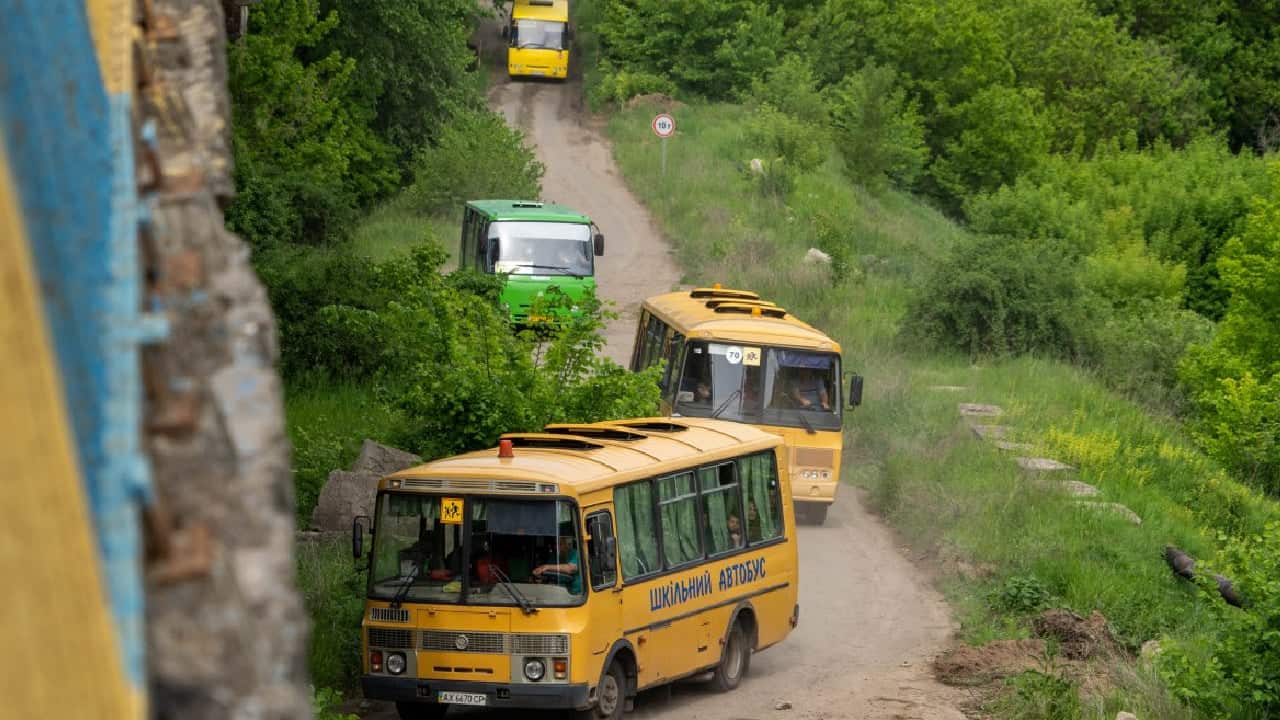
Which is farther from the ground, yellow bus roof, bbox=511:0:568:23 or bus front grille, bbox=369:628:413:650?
yellow bus roof, bbox=511:0:568:23

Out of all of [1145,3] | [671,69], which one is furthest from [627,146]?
[1145,3]

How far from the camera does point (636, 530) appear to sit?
16.0 metres

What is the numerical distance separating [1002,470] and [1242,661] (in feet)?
32.3

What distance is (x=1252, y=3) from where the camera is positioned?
82250 mm

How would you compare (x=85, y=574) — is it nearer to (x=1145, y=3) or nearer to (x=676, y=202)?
(x=676, y=202)

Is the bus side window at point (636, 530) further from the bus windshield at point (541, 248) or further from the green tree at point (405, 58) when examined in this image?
the green tree at point (405, 58)

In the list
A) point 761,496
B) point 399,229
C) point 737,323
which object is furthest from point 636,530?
point 399,229

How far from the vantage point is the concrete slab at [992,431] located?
90.9ft

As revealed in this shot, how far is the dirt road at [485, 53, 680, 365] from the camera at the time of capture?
40438 mm

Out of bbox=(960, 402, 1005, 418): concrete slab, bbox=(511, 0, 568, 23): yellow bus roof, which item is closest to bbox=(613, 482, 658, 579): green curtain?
bbox=(960, 402, 1005, 418): concrete slab

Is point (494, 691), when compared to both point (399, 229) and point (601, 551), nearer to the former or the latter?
point (601, 551)

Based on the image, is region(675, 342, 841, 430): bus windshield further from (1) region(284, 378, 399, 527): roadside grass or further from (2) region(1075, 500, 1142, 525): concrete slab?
(1) region(284, 378, 399, 527): roadside grass

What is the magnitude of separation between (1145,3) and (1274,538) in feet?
228

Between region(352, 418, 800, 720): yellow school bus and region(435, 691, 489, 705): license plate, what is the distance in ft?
0.05
